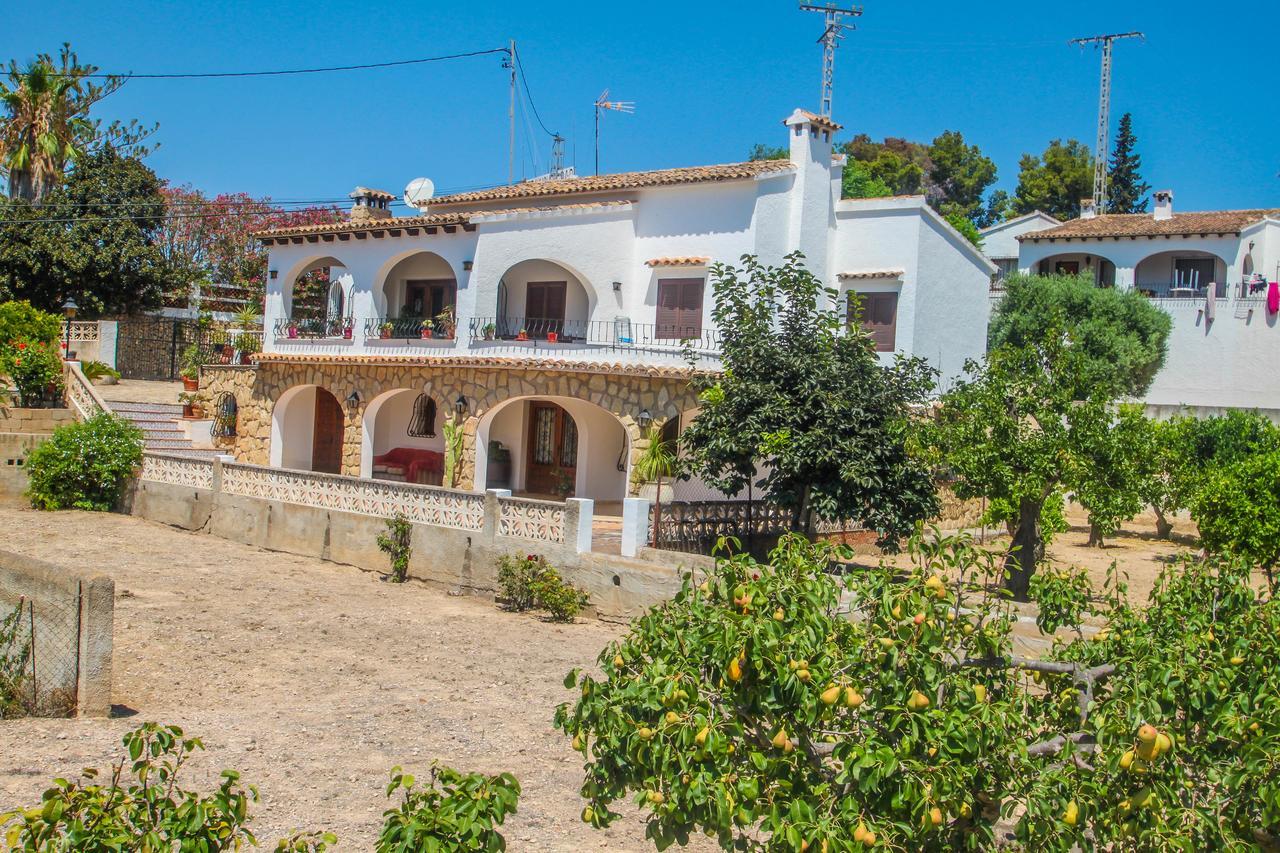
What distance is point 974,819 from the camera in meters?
5.03

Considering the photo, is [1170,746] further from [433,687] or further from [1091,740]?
[433,687]

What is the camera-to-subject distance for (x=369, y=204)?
30438mm

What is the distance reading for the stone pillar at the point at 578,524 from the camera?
55.9 ft

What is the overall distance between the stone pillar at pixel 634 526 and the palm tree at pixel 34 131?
28.9 meters

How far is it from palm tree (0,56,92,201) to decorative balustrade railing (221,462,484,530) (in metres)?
20.7

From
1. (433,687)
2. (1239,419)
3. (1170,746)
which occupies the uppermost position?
(1239,419)

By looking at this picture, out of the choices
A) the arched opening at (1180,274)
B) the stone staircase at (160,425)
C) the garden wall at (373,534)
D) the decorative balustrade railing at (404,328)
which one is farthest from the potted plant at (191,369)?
the arched opening at (1180,274)

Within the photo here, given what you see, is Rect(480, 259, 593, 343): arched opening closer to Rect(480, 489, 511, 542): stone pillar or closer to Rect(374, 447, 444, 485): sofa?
Rect(374, 447, 444, 485): sofa

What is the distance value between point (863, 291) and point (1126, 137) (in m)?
40.2

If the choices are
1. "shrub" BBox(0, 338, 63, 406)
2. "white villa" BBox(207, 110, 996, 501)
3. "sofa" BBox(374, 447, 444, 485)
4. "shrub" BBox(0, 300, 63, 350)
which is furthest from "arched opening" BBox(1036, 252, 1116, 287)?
"shrub" BBox(0, 300, 63, 350)

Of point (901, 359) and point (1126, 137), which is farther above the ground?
point (1126, 137)

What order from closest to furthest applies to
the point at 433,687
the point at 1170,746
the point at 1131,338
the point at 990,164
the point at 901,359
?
the point at 1170,746
the point at 433,687
the point at 901,359
the point at 1131,338
the point at 990,164

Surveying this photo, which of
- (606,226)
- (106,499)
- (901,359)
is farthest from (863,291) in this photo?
(106,499)

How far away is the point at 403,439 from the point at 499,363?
20.5 feet
